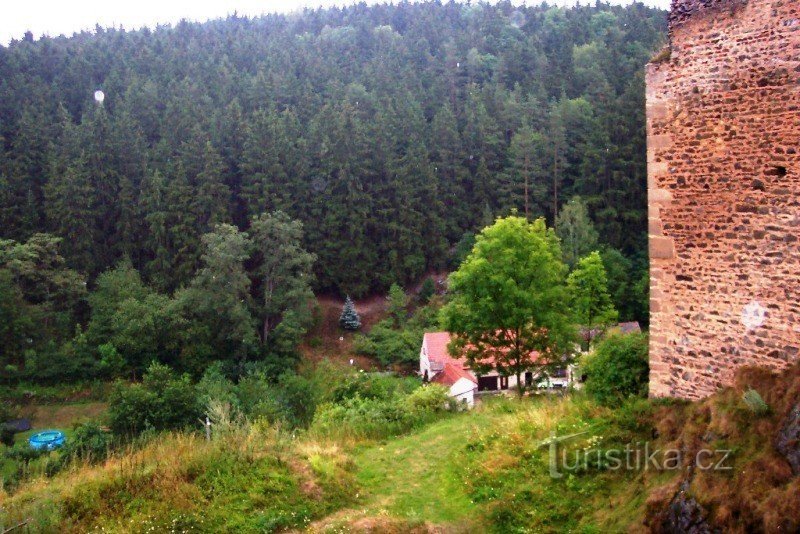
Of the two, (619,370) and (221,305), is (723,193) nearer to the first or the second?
(619,370)

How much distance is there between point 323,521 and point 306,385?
20305mm

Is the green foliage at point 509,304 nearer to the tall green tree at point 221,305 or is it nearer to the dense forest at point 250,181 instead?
the tall green tree at point 221,305

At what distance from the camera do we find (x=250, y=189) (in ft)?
137

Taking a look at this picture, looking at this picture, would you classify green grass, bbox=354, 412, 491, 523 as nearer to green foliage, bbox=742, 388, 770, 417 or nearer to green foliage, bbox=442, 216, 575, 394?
green foliage, bbox=742, 388, 770, 417

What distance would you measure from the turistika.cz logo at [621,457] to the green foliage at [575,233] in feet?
95.4

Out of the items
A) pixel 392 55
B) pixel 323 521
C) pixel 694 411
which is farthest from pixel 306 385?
pixel 392 55

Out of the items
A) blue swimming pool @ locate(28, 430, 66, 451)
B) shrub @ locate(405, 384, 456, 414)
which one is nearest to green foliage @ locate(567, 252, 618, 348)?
shrub @ locate(405, 384, 456, 414)

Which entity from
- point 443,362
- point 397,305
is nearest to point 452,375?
point 443,362

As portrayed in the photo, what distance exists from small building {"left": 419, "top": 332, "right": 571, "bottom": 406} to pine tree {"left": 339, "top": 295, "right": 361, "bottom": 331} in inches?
230

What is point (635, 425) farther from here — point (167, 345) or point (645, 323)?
point (645, 323)

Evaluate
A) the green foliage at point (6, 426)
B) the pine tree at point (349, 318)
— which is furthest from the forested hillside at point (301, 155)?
the green foliage at point (6, 426)

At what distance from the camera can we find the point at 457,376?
2834 centimetres

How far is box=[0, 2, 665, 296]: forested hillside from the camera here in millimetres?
40688

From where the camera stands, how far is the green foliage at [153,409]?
20266 millimetres
